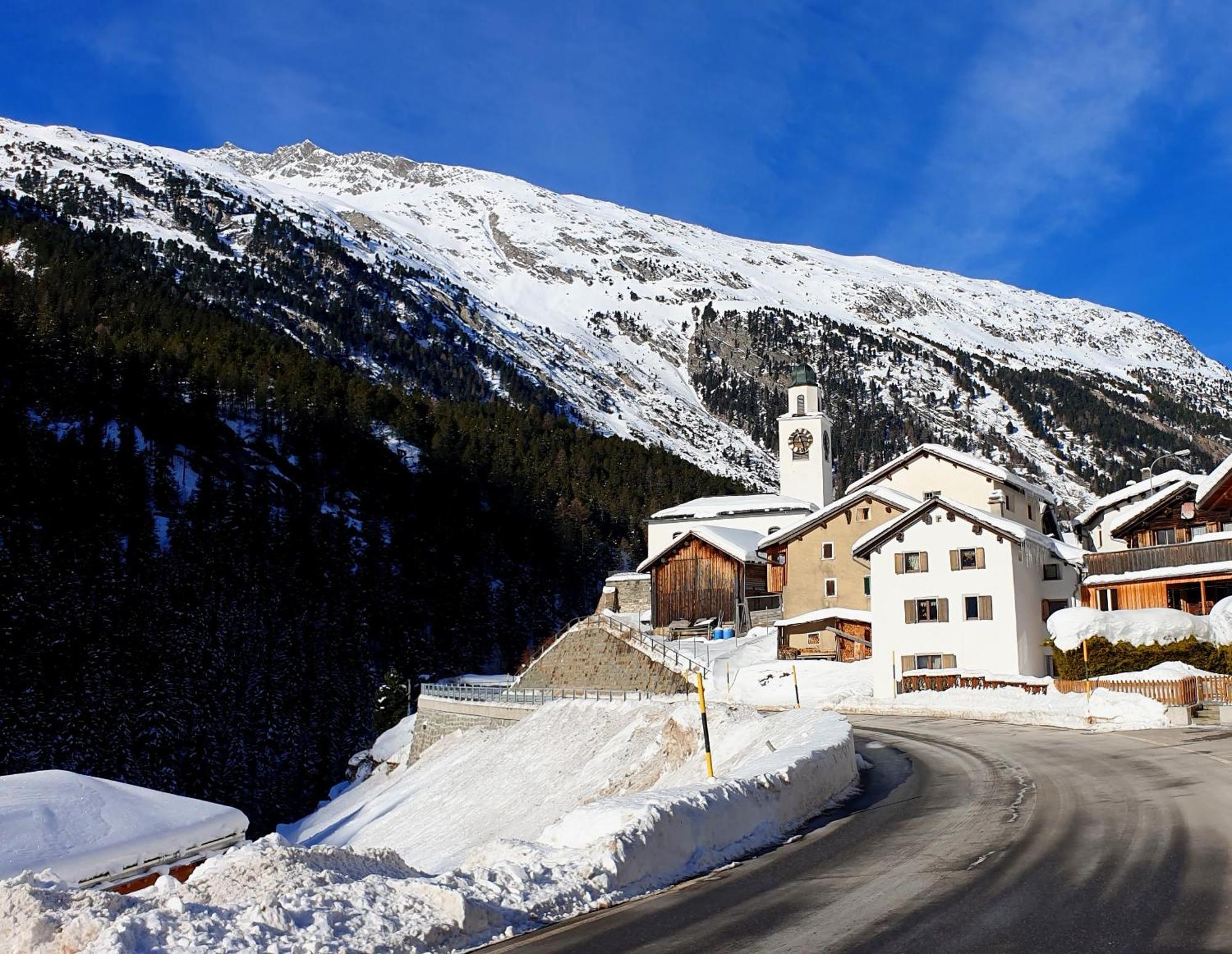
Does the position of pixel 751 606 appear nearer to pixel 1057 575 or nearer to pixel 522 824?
pixel 1057 575

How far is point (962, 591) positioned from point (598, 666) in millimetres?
21527

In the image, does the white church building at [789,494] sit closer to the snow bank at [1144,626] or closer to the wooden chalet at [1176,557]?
the wooden chalet at [1176,557]

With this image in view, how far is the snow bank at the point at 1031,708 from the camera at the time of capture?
30.5m

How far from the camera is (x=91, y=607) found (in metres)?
78.9

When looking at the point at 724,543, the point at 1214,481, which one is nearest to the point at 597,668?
the point at 724,543

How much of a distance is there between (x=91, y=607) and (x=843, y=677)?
57997 millimetres

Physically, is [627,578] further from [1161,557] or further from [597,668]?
[1161,557]

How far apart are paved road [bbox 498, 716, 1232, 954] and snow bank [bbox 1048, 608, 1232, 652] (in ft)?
70.7

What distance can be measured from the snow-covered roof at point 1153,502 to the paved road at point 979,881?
32.1 metres

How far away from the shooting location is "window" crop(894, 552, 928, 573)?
161ft

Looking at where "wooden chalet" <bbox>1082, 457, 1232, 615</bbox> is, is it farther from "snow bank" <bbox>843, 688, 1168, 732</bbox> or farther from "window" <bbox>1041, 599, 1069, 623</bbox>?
"snow bank" <bbox>843, 688, 1168, 732</bbox>

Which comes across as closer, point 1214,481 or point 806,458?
point 1214,481

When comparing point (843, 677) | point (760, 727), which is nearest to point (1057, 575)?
point (843, 677)

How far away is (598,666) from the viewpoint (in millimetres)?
59844
